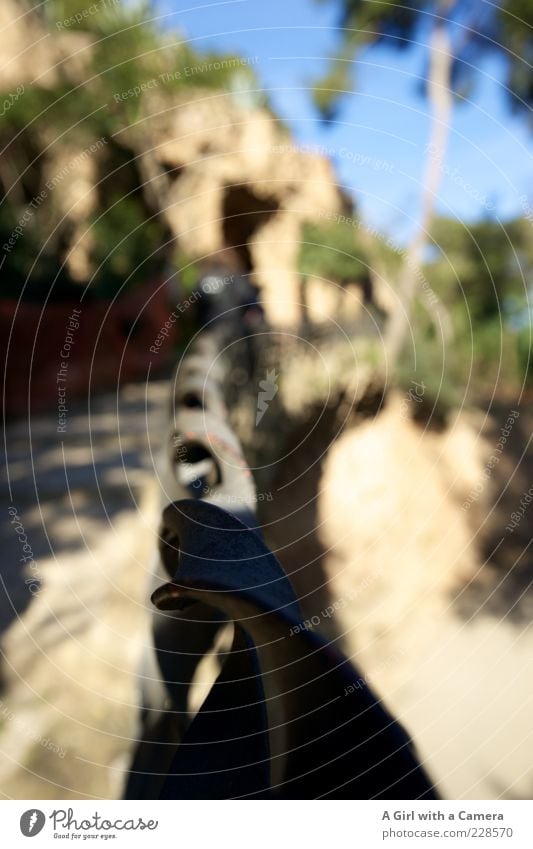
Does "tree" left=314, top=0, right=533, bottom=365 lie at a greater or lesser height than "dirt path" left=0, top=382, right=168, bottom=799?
greater

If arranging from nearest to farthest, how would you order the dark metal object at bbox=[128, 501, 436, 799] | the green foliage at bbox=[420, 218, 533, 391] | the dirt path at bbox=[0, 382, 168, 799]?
the dark metal object at bbox=[128, 501, 436, 799] < the dirt path at bbox=[0, 382, 168, 799] < the green foliage at bbox=[420, 218, 533, 391]

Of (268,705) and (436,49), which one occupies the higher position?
(436,49)

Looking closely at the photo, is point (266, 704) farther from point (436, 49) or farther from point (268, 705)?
point (436, 49)

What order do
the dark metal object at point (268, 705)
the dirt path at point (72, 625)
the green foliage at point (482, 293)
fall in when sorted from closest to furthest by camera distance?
the dark metal object at point (268, 705) < the dirt path at point (72, 625) < the green foliage at point (482, 293)

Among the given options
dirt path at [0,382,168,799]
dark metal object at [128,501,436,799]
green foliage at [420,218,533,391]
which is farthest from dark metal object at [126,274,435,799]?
green foliage at [420,218,533,391]

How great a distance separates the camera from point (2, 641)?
88.6 inches

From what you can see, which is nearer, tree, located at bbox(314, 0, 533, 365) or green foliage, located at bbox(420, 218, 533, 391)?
tree, located at bbox(314, 0, 533, 365)

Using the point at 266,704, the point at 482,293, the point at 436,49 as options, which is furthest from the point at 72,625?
the point at 482,293

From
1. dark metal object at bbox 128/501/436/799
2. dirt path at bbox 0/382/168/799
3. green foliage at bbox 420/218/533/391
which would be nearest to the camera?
dark metal object at bbox 128/501/436/799

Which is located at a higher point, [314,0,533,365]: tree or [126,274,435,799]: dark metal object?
[314,0,533,365]: tree

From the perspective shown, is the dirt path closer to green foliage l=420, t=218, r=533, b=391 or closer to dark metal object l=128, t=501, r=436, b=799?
dark metal object l=128, t=501, r=436, b=799

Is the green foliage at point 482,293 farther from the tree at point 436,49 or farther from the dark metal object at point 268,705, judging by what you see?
the dark metal object at point 268,705

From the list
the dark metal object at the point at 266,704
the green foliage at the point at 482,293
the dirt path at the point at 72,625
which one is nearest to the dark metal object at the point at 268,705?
the dark metal object at the point at 266,704
